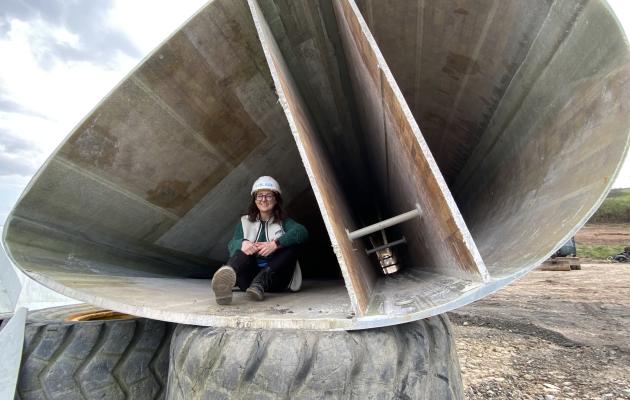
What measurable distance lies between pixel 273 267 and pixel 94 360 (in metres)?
1.14

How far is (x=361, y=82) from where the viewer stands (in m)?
2.82

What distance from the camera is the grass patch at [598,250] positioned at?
1676 centimetres

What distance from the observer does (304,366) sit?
1357mm

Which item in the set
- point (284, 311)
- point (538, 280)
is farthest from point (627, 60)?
point (538, 280)

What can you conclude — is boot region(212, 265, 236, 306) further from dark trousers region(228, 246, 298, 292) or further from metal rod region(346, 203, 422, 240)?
metal rod region(346, 203, 422, 240)

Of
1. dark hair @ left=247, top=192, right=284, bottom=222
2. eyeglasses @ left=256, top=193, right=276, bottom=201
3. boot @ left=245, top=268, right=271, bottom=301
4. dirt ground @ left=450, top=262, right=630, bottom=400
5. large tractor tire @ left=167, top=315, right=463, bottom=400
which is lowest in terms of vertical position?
dirt ground @ left=450, top=262, right=630, bottom=400

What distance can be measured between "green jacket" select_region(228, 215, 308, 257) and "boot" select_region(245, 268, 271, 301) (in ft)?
0.96

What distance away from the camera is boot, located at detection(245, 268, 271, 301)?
2.40m

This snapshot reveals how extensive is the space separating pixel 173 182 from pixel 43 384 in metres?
1.47

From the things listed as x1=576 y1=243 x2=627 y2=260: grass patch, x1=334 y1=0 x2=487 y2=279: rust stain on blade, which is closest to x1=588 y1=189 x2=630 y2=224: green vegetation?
x1=576 y1=243 x2=627 y2=260: grass patch

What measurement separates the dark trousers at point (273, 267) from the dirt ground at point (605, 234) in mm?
22151

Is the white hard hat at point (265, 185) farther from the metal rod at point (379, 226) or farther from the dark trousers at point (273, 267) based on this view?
the metal rod at point (379, 226)

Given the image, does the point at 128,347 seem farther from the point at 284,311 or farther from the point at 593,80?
the point at 593,80

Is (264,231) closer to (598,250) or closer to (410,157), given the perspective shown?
(410,157)
